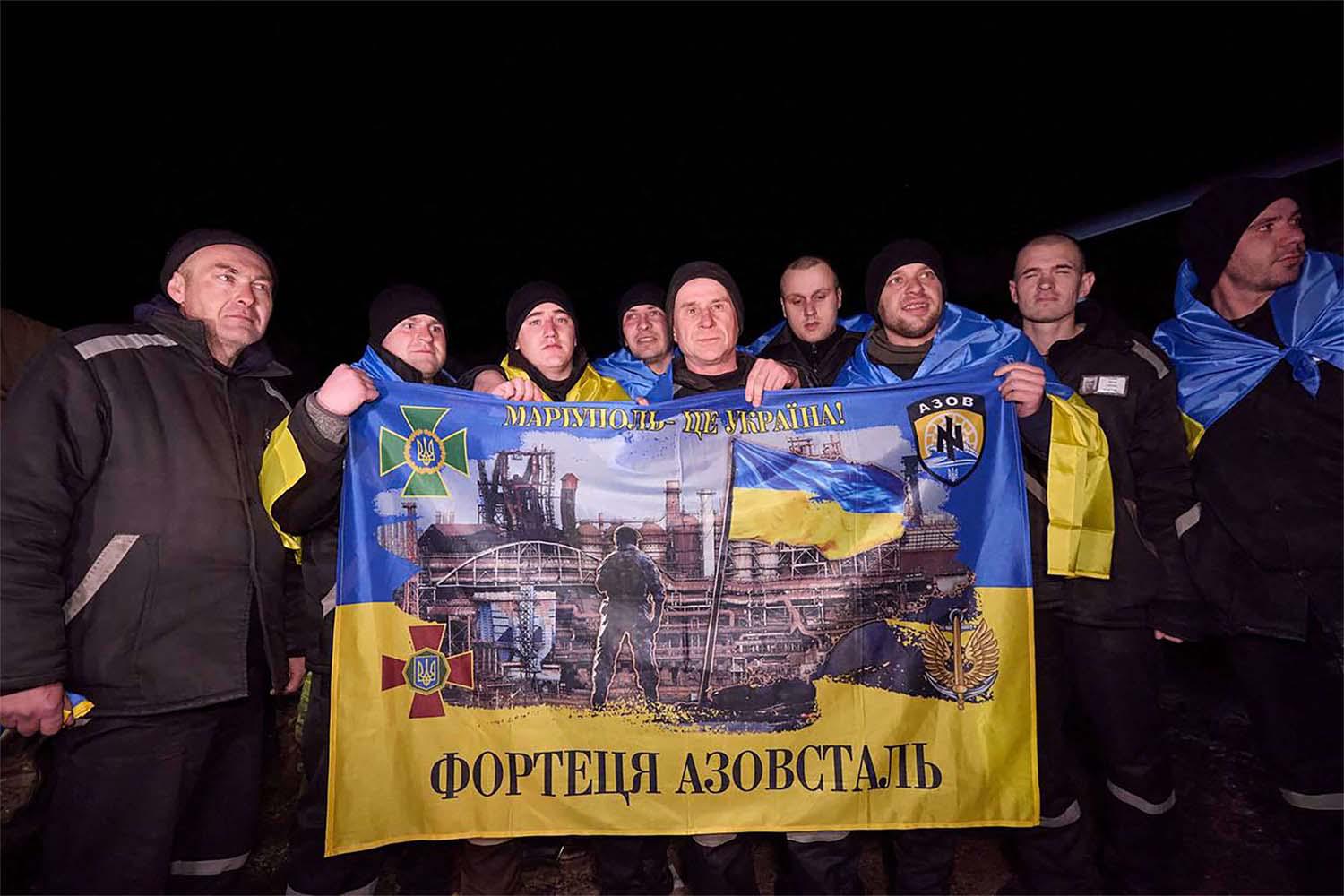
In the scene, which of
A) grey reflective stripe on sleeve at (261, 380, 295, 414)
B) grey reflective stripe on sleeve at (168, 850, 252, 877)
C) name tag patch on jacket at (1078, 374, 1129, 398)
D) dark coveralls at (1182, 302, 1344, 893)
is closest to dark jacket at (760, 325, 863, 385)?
name tag patch on jacket at (1078, 374, 1129, 398)

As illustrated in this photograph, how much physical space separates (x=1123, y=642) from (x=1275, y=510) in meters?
0.75

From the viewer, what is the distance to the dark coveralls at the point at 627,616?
2.39 meters

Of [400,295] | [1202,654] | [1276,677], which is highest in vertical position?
[400,295]

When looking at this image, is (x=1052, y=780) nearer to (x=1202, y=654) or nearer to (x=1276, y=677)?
(x=1276, y=677)

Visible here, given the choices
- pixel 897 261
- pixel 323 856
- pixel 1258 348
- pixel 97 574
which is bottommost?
pixel 323 856

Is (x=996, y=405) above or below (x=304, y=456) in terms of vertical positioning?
above

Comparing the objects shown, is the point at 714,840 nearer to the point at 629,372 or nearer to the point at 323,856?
the point at 323,856

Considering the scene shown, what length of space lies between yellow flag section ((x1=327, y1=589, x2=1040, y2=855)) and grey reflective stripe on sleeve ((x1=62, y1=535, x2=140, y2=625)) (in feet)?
2.14

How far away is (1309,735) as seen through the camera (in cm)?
257

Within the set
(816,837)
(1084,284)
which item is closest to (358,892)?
(816,837)

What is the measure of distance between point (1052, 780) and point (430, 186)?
11.0m

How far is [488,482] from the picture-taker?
8.07ft

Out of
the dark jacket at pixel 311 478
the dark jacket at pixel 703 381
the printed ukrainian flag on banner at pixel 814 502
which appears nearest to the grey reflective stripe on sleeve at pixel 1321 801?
the printed ukrainian flag on banner at pixel 814 502

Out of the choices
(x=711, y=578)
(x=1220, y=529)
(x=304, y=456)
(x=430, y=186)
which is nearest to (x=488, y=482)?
(x=304, y=456)
